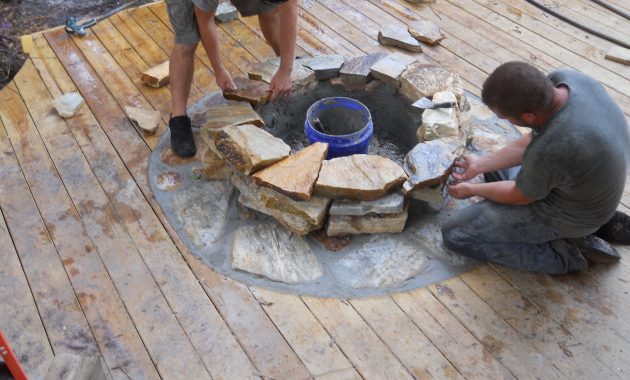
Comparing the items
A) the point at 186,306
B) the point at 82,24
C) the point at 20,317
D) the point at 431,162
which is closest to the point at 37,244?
the point at 20,317

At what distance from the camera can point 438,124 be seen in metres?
2.68

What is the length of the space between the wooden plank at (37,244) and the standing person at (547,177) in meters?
1.75

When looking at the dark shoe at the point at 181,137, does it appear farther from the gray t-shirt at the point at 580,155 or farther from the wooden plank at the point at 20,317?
the gray t-shirt at the point at 580,155

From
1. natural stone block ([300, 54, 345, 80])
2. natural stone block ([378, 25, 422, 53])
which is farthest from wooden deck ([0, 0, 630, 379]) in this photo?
natural stone block ([378, 25, 422, 53])

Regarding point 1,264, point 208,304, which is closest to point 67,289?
point 1,264

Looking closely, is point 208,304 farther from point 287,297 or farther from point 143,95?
point 143,95

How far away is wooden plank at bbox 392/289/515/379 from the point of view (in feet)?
6.84

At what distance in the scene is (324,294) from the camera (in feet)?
7.68

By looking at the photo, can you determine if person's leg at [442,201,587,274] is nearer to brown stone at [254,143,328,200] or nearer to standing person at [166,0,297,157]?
brown stone at [254,143,328,200]

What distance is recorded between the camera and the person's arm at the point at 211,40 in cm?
263

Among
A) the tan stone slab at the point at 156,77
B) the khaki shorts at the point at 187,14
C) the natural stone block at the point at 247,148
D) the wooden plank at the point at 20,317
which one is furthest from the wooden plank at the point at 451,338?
the tan stone slab at the point at 156,77

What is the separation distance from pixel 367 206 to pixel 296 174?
0.37 metres

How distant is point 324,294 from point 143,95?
1.90 m

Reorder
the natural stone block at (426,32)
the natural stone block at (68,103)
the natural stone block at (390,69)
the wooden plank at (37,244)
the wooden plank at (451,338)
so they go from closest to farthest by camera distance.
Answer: the wooden plank at (451,338)
the wooden plank at (37,244)
the natural stone block at (390,69)
the natural stone block at (68,103)
the natural stone block at (426,32)
